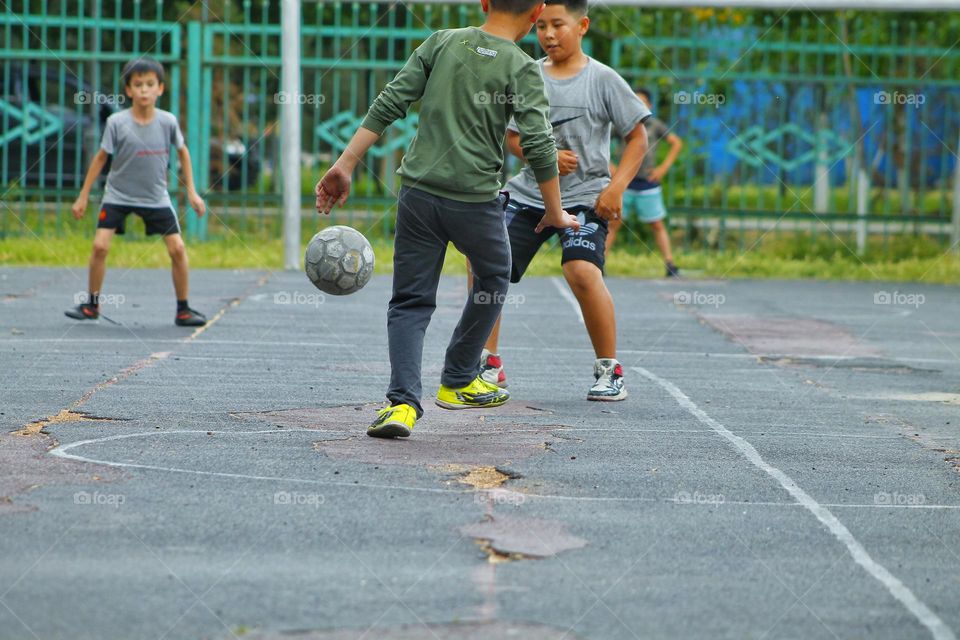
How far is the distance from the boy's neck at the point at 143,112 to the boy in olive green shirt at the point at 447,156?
4.44 metres

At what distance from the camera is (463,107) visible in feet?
18.3

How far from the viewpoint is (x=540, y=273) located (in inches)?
584

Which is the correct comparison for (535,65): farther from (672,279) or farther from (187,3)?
(187,3)

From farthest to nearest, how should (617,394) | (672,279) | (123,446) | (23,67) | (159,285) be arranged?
(23,67) < (672,279) < (159,285) < (617,394) < (123,446)

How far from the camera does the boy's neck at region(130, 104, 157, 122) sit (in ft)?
32.0

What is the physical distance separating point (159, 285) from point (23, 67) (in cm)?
471

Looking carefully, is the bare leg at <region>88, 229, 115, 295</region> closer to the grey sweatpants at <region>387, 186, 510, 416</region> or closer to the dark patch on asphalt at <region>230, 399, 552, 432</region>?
the dark patch on asphalt at <region>230, 399, 552, 432</region>

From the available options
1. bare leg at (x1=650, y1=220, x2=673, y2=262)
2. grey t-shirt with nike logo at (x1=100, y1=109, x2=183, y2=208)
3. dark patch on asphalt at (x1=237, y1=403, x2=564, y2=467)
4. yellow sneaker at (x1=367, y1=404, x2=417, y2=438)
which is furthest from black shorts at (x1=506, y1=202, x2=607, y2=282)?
bare leg at (x1=650, y1=220, x2=673, y2=262)

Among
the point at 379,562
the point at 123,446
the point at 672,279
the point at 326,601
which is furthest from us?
the point at 672,279

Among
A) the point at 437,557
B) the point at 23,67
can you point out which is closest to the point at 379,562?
the point at 437,557

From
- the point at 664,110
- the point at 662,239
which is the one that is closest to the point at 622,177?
the point at 662,239

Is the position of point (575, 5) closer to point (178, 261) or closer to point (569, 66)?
point (569, 66)

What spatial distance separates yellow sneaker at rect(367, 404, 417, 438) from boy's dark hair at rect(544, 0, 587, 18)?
7.08 feet

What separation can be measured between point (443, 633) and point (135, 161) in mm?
7021
